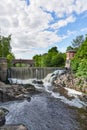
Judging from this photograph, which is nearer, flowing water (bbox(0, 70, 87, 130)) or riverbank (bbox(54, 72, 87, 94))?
flowing water (bbox(0, 70, 87, 130))

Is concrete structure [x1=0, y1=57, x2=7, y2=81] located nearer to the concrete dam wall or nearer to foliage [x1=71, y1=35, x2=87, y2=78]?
the concrete dam wall

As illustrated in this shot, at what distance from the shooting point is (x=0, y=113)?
42.5ft

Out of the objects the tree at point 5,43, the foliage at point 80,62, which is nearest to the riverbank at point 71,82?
the foliage at point 80,62

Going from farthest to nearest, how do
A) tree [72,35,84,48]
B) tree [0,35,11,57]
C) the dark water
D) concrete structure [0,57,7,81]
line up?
tree [72,35,84,48]
tree [0,35,11,57]
concrete structure [0,57,7,81]
the dark water

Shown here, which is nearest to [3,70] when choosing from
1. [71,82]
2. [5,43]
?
[71,82]

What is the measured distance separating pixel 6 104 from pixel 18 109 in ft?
6.35

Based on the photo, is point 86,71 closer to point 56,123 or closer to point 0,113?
point 56,123

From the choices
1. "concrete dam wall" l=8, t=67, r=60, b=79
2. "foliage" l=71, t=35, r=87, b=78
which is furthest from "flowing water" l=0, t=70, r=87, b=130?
"concrete dam wall" l=8, t=67, r=60, b=79

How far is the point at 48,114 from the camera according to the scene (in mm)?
15609

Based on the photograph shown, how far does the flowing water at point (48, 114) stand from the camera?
13.3 metres

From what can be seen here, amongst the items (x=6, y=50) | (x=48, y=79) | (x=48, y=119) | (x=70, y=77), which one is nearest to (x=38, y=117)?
(x=48, y=119)

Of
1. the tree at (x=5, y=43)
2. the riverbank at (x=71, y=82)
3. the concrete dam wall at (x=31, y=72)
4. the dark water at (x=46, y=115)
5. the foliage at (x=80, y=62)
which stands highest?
the tree at (x=5, y=43)

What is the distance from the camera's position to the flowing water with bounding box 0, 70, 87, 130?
43.5 feet

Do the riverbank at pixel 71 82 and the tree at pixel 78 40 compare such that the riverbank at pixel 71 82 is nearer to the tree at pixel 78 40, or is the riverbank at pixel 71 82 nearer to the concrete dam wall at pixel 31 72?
the concrete dam wall at pixel 31 72
